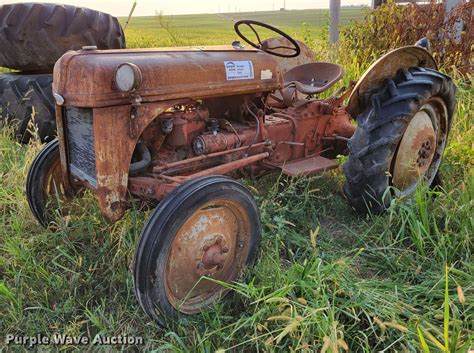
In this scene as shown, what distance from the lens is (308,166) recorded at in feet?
10.9

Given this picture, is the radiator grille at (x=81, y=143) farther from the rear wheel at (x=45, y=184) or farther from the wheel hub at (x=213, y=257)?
the wheel hub at (x=213, y=257)

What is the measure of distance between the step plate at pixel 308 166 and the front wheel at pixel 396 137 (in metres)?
0.27

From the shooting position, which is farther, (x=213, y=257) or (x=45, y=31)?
(x=45, y=31)

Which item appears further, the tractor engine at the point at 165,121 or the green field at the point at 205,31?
the green field at the point at 205,31

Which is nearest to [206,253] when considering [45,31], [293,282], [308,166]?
[293,282]

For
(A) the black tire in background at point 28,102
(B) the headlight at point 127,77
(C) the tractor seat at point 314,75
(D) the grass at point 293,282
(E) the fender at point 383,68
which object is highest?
(B) the headlight at point 127,77

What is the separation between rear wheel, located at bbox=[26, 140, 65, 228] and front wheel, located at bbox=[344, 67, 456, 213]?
195 centimetres

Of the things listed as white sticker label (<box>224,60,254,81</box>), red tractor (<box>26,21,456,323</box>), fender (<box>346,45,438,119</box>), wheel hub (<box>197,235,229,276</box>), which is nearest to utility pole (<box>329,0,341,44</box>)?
red tractor (<box>26,21,456,323</box>)

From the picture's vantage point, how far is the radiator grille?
92.7 inches

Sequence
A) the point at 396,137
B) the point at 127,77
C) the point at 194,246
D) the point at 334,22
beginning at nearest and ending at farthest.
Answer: the point at 127,77 → the point at 194,246 → the point at 396,137 → the point at 334,22

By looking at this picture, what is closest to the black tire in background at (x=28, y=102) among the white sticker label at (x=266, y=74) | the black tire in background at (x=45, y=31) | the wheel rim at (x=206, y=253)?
the black tire in background at (x=45, y=31)

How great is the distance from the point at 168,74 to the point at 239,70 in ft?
1.76

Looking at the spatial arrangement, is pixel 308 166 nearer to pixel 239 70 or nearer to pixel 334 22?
pixel 239 70

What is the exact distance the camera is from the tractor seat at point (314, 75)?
148 inches
